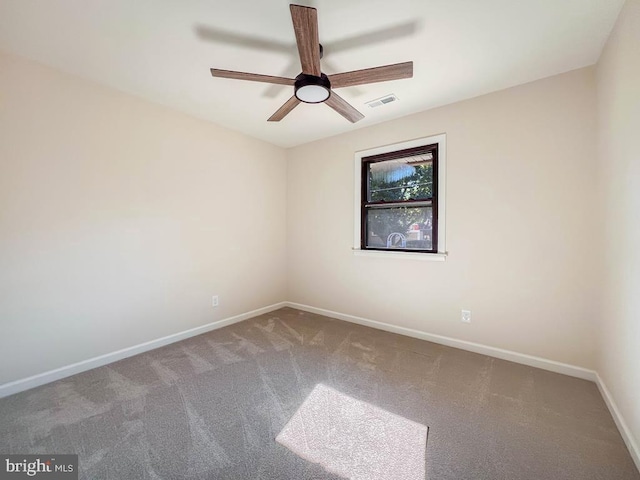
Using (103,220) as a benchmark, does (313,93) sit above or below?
above

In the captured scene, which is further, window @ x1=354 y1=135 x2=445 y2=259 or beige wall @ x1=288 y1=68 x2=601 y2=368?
window @ x1=354 y1=135 x2=445 y2=259

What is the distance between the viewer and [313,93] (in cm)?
199

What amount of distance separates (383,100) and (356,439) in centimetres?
287

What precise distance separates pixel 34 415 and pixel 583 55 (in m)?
4.69

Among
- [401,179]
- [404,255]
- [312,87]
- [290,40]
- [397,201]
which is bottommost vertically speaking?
[404,255]

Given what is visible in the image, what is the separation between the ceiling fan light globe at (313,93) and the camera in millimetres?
1914

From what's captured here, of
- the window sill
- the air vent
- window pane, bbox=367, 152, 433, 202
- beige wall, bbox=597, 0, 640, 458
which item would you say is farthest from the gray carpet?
the air vent

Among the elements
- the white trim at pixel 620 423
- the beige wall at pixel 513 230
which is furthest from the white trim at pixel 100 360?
the white trim at pixel 620 423

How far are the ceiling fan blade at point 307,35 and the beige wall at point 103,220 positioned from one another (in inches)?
76.8

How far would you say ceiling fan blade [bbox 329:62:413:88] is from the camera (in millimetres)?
1726

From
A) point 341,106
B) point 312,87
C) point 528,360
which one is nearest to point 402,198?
point 341,106

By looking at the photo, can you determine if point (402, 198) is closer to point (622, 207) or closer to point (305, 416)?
point (622, 207)

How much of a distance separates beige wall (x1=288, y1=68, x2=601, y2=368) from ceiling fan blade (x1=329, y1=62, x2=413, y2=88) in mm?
1320

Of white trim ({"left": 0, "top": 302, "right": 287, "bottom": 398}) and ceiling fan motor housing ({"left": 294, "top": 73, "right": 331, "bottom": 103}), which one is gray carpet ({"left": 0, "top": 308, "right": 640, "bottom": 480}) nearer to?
white trim ({"left": 0, "top": 302, "right": 287, "bottom": 398})
